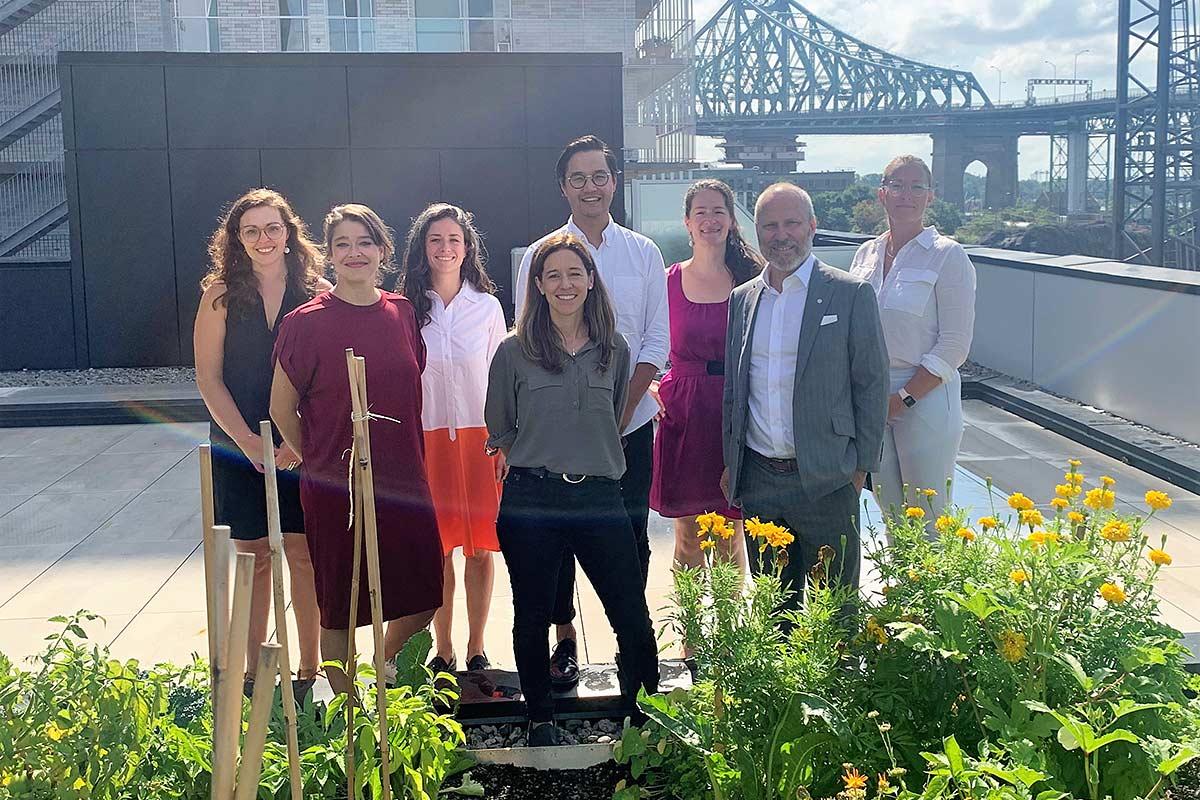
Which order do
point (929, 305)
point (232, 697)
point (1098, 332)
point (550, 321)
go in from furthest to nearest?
point (1098, 332) < point (929, 305) < point (550, 321) < point (232, 697)

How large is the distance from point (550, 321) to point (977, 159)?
4705 inches

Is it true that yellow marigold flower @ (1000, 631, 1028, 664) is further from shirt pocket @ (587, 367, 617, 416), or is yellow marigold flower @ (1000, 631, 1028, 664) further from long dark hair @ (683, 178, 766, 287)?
long dark hair @ (683, 178, 766, 287)

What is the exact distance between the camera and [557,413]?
2961 millimetres

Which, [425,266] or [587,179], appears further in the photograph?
[425,266]

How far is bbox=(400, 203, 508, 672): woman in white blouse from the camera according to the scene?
359cm

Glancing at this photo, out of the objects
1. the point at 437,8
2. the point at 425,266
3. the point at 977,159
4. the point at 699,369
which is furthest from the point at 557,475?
the point at 977,159

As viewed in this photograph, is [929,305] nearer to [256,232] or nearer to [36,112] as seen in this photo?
[256,232]

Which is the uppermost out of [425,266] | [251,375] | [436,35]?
[436,35]

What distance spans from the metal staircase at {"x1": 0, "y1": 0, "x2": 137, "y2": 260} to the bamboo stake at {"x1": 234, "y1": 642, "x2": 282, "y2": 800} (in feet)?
55.6

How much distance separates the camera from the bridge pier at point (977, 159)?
108m

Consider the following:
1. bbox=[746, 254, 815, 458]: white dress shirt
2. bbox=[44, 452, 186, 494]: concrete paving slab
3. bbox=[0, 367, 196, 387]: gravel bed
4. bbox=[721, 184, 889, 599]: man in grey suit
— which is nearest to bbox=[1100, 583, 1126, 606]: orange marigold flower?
bbox=[721, 184, 889, 599]: man in grey suit

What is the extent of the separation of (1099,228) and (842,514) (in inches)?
2433

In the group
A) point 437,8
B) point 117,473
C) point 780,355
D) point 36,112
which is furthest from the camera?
point 36,112

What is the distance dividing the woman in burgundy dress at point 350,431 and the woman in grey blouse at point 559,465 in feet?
0.92
